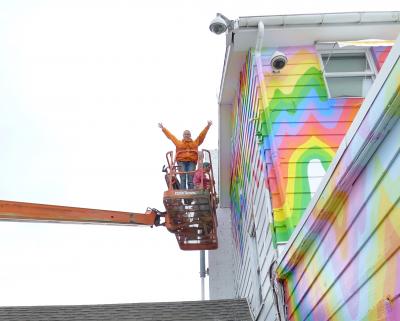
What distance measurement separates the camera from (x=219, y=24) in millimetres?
7551

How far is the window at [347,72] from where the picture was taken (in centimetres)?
753

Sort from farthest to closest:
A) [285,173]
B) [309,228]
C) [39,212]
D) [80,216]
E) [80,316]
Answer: [80,216]
[39,212]
[80,316]
[285,173]
[309,228]

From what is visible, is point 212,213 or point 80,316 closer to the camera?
point 80,316

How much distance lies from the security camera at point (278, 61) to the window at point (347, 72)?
81 cm

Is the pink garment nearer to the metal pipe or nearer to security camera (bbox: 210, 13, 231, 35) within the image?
the metal pipe

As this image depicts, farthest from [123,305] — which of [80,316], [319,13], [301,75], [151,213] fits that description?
[319,13]

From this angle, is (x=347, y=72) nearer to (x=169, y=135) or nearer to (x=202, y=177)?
(x=202, y=177)

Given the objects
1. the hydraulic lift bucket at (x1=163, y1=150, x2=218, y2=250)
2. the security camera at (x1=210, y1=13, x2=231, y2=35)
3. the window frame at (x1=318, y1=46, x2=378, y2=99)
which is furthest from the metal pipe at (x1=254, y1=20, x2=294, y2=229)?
the hydraulic lift bucket at (x1=163, y1=150, x2=218, y2=250)

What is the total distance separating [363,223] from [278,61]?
4799 mm

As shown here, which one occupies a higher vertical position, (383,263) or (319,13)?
(319,13)

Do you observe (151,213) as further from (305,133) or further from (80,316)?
(305,133)

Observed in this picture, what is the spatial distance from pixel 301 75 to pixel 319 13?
1.15 metres

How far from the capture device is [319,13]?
7.79m

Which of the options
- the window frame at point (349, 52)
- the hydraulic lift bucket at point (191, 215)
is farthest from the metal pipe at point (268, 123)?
the hydraulic lift bucket at point (191, 215)
